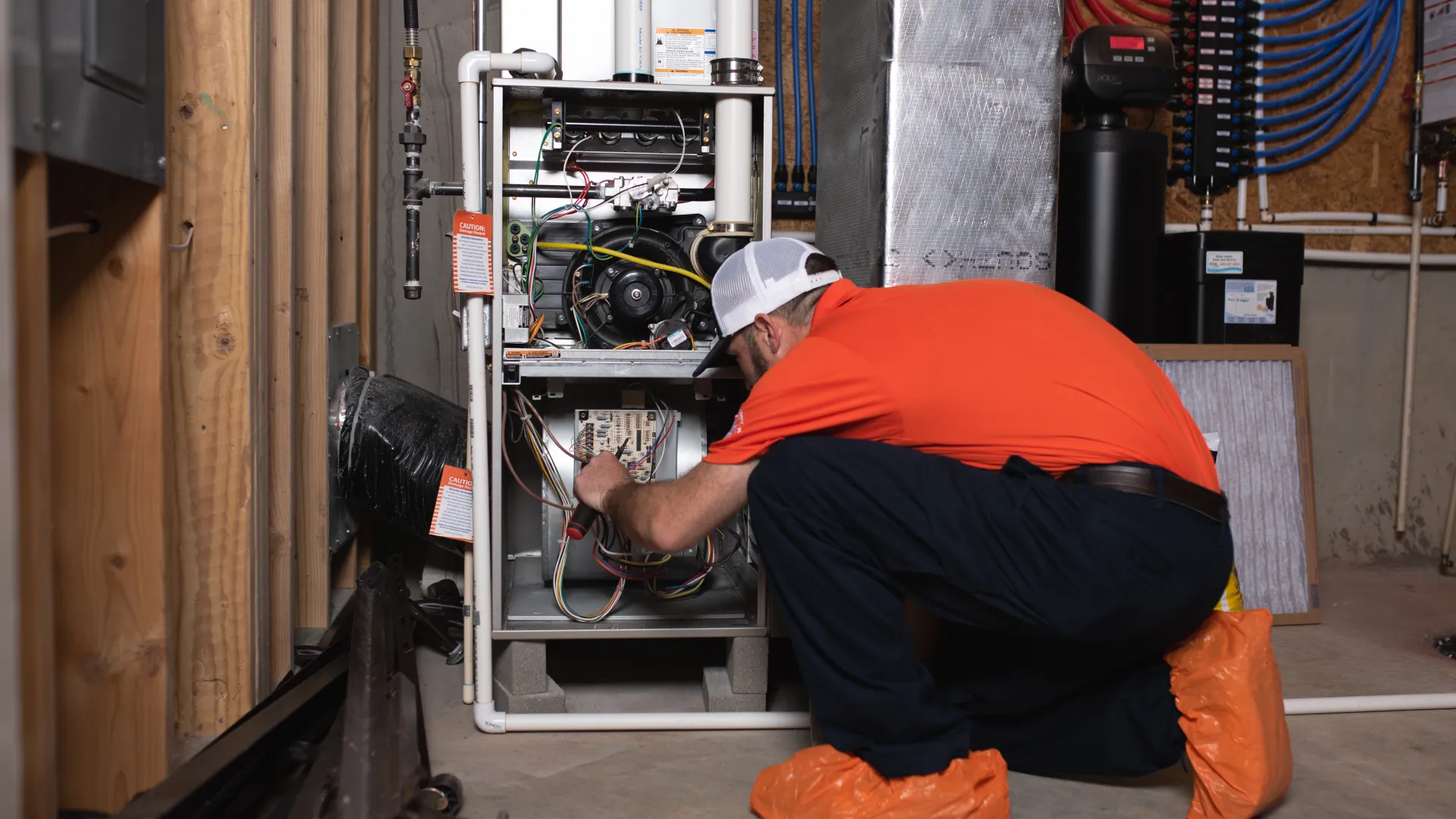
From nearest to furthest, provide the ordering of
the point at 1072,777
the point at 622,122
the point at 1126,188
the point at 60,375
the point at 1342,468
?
the point at 60,375, the point at 1072,777, the point at 622,122, the point at 1126,188, the point at 1342,468

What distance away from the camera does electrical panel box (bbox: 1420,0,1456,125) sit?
10.1ft

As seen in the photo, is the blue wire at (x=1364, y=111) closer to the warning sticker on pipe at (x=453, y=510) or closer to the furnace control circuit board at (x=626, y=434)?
the furnace control circuit board at (x=626, y=434)

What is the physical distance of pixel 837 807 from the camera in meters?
1.53

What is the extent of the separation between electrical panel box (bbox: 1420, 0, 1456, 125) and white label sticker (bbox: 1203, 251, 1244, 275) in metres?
0.95

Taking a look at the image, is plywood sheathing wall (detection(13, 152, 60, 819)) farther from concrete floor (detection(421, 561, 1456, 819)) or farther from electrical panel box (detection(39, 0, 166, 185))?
concrete floor (detection(421, 561, 1456, 819))

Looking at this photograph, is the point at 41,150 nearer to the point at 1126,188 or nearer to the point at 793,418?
the point at 793,418

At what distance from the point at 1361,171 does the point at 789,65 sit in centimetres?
180

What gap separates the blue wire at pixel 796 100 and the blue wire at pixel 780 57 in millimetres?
31

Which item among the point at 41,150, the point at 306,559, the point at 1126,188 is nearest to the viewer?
the point at 41,150

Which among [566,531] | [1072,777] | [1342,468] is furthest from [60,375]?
[1342,468]

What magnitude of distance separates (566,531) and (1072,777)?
96 centimetres

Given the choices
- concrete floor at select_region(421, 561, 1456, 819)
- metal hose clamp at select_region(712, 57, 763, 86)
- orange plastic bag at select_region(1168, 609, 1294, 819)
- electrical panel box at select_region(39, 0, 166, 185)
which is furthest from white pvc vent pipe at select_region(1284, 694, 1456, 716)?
electrical panel box at select_region(39, 0, 166, 185)

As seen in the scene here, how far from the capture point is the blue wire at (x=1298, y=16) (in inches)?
123

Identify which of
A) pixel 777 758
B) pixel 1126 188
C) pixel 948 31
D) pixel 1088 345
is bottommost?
pixel 777 758
